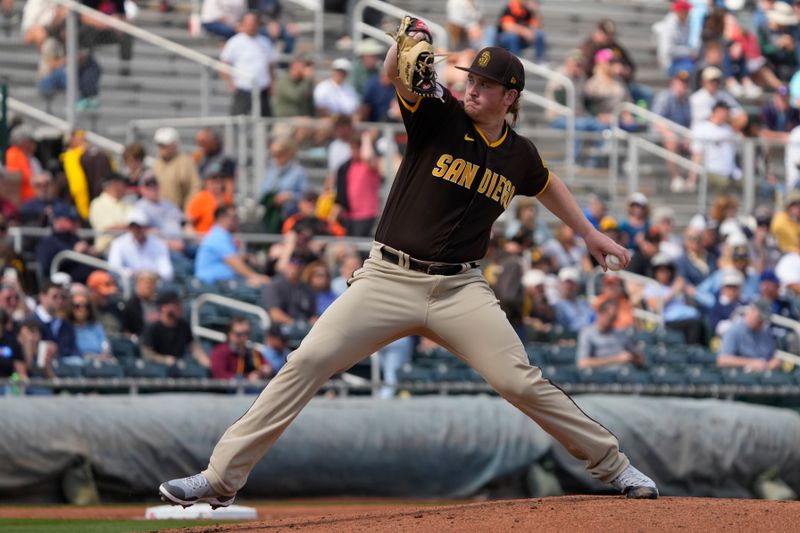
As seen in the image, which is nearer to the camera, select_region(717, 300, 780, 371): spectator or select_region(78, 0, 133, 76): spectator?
select_region(717, 300, 780, 371): spectator

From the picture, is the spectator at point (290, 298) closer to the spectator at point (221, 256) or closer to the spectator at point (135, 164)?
the spectator at point (221, 256)

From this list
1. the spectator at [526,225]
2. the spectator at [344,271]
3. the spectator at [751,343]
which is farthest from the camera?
the spectator at [526,225]

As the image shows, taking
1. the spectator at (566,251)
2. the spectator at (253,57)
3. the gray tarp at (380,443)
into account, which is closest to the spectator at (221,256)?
the spectator at (253,57)

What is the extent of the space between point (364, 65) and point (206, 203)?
139 inches

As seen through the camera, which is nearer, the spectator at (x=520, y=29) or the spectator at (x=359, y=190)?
the spectator at (x=359, y=190)

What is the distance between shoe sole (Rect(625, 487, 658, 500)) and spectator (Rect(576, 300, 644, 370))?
23.7 feet

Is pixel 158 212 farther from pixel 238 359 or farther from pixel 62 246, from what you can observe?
pixel 238 359

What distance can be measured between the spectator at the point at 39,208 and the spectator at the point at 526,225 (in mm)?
4554

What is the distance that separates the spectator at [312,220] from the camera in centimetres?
1559

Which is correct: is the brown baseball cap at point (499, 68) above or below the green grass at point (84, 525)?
above

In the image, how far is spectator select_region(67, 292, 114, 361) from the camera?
12711 mm

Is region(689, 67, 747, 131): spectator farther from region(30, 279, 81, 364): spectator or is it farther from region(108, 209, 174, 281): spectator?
region(30, 279, 81, 364): spectator

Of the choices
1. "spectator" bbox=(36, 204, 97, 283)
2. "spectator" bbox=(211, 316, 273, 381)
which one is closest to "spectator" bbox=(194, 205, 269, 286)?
"spectator" bbox=(36, 204, 97, 283)

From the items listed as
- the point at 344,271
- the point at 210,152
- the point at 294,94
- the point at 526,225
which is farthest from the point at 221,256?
the point at 526,225
